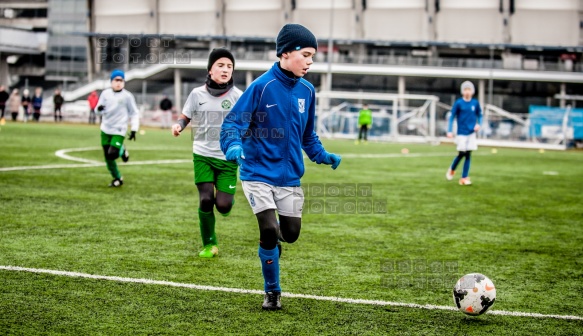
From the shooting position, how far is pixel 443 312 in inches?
240

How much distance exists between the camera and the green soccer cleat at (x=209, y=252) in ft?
26.5

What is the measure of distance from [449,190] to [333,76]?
53.8 m

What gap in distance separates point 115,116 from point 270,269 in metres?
8.31

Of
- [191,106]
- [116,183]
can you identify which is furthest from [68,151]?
[191,106]

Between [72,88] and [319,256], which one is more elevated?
[72,88]

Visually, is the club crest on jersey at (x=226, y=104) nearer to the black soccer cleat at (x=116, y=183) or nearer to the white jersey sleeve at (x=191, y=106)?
the white jersey sleeve at (x=191, y=106)

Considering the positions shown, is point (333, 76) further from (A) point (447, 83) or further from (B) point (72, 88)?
(B) point (72, 88)

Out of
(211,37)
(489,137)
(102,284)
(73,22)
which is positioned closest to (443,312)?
(102,284)

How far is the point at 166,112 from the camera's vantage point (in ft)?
165

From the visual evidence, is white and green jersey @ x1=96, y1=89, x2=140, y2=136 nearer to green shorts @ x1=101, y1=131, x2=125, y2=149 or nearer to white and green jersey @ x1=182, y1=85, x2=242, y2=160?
green shorts @ x1=101, y1=131, x2=125, y2=149

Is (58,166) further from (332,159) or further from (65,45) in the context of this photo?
(65,45)

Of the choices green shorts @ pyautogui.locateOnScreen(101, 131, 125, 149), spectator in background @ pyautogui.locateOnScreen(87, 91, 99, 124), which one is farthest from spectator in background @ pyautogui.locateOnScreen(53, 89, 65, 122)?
green shorts @ pyautogui.locateOnScreen(101, 131, 125, 149)

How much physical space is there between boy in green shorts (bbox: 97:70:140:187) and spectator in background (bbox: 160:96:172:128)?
34.8 meters

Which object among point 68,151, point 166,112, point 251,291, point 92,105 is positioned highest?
point 92,105
